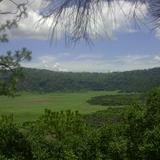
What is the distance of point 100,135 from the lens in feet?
91.9

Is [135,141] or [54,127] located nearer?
[135,141]

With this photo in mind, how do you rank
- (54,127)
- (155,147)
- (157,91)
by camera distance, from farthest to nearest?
1. (54,127)
2. (157,91)
3. (155,147)

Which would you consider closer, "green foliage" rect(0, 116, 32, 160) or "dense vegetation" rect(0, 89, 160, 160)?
"dense vegetation" rect(0, 89, 160, 160)

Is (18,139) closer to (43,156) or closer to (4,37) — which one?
(43,156)

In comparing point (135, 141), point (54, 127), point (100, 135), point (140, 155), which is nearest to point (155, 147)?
point (140, 155)

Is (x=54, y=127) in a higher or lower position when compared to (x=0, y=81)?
lower

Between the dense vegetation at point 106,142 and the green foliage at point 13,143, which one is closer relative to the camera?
the dense vegetation at point 106,142

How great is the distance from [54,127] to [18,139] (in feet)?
35.0

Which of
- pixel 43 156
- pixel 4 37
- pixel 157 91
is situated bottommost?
pixel 43 156

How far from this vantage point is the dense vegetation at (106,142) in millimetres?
22950

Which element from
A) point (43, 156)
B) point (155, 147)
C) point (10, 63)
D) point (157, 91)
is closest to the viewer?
point (155, 147)

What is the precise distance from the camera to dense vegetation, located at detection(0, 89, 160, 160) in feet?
75.3

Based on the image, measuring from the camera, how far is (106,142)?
1071 inches

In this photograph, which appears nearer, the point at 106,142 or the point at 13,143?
the point at 13,143
